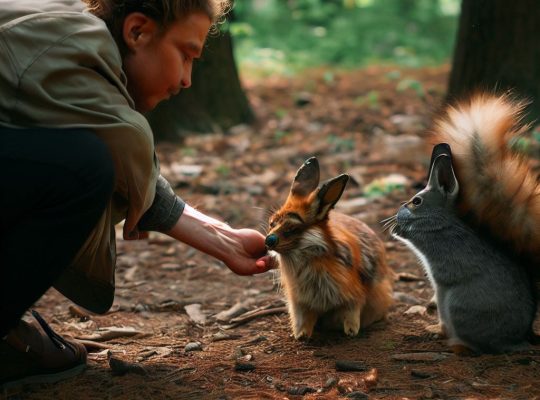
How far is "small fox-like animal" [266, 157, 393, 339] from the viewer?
4.11 m

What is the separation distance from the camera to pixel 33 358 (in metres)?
3.52

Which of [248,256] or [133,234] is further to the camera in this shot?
[248,256]

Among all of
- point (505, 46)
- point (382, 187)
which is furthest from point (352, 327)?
point (505, 46)

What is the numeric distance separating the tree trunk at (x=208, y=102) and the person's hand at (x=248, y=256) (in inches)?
182

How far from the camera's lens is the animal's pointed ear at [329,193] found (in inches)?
156

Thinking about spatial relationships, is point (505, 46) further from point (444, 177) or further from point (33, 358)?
point (33, 358)

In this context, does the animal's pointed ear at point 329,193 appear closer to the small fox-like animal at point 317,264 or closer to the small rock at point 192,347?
the small fox-like animal at point 317,264

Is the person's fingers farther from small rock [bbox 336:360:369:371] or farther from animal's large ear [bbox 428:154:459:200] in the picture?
animal's large ear [bbox 428:154:459:200]

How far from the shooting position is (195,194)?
720cm

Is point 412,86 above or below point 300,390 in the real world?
below

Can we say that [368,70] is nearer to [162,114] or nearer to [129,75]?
[162,114]

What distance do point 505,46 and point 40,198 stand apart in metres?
4.81

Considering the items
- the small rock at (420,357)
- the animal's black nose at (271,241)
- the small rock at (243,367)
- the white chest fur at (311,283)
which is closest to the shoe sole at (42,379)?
the small rock at (243,367)

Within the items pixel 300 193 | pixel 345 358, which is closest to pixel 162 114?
pixel 300 193
